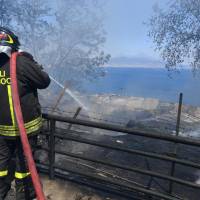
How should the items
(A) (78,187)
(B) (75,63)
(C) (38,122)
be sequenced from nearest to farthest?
(C) (38,122) < (A) (78,187) < (B) (75,63)

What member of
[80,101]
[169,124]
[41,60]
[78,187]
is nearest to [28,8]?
[41,60]

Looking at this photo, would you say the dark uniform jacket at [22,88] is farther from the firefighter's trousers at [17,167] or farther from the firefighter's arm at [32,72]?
the firefighter's trousers at [17,167]

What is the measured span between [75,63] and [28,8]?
6.59 m

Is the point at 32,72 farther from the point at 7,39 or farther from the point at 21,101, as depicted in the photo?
the point at 7,39

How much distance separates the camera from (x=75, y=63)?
3109 centimetres

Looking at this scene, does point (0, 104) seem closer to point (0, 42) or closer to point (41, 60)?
point (0, 42)

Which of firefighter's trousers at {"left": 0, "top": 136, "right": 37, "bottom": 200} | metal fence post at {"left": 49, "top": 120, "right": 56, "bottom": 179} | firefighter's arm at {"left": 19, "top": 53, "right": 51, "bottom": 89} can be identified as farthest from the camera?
metal fence post at {"left": 49, "top": 120, "right": 56, "bottom": 179}

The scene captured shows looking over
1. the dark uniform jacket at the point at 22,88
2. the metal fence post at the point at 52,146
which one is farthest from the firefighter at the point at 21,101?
the metal fence post at the point at 52,146

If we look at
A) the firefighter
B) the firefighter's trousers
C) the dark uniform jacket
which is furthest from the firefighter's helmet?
the firefighter's trousers

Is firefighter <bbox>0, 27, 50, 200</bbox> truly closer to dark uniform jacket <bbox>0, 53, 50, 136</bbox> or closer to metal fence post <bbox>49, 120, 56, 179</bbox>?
dark uniform jacket <bbox>0, 53, 50, 136</bbox>

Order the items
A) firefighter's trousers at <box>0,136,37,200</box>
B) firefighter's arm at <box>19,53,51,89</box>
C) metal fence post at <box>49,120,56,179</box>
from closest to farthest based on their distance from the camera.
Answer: firefighter's arm at <box>19,53,51,89</box> → firefighter's trousers at <box>0,136,37,200</box> → metal fence post at <box>49,120,56,179</box>

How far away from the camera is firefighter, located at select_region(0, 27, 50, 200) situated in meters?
3.77

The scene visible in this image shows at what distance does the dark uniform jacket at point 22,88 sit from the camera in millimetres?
3768

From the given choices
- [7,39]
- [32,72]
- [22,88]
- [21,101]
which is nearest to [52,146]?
[21,101]
